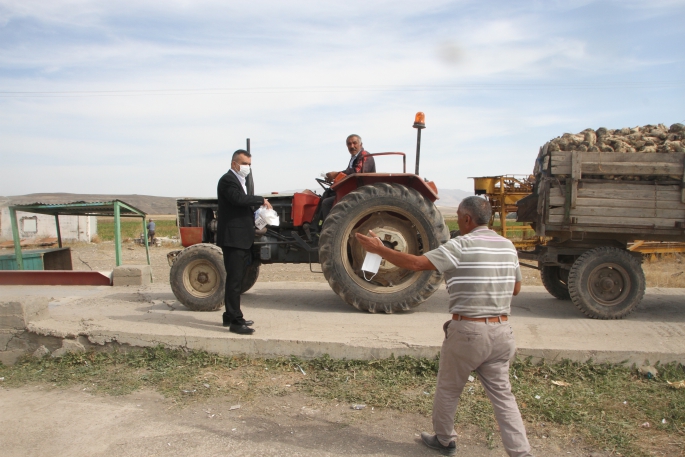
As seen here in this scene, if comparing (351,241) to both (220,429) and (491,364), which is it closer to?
(220,429)

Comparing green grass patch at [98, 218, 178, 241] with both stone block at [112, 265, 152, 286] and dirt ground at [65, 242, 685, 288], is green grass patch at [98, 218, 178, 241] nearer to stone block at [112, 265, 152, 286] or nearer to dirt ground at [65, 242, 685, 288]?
dirt ground at [65, 242, 685, 288]

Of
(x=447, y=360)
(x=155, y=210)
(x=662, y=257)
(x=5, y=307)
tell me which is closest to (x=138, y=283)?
(x=5, y=307)

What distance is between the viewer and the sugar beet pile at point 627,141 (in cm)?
570

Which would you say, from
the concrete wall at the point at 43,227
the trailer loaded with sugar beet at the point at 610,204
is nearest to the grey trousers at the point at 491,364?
the trailer loaded with sugar beet at the point at 610,204

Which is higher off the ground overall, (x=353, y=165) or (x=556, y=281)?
(x=353, y=165)

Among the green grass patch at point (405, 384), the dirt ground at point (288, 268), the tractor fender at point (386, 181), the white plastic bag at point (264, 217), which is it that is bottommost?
the dirt ground at point (288, 268)

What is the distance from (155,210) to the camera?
118562mm

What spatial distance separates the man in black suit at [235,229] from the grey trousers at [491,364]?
256 cm

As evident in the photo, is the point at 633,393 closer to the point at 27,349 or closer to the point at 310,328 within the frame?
the point at 310,328

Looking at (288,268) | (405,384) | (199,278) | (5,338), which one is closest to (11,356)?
(5,338)

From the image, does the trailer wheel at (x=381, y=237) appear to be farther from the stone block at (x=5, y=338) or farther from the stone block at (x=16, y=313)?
the stone block at (x=5, y=338)

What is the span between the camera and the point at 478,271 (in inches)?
117

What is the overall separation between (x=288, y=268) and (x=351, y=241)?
9214mm

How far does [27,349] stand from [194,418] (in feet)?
7.99
